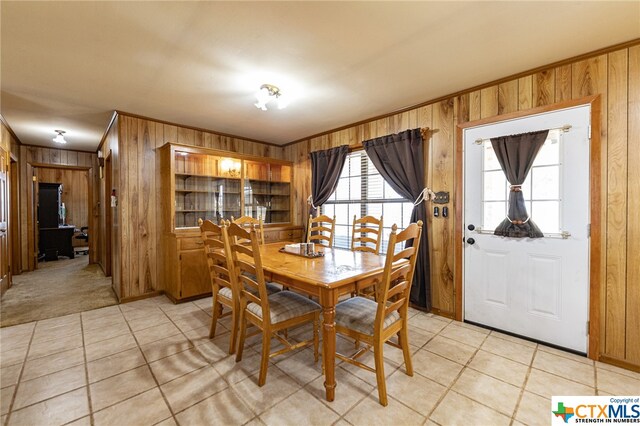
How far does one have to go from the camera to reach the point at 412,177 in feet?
10.1

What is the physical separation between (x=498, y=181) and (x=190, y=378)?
304 cm

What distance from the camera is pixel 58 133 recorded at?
4.18 m

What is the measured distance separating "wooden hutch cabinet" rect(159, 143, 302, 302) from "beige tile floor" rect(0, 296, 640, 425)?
0.93 metres

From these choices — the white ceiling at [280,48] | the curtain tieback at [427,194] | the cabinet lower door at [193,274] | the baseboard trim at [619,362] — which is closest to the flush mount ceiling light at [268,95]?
the white ceiling at [280,48]

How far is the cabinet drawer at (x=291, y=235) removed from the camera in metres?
4.35

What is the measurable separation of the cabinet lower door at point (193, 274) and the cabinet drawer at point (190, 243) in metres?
0.05

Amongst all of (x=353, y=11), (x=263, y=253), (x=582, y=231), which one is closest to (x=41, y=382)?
(x=263, y=253)

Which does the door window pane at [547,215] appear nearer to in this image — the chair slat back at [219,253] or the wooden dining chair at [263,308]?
the wooden dining chair at [263,308]

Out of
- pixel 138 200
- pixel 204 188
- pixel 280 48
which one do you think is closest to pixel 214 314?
pixel 138 200

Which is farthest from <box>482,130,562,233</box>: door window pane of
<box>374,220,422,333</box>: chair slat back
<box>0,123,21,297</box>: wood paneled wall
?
<box>0,123,21,297</box>: wood paneled wall

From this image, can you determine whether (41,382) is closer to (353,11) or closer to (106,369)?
(106,369)

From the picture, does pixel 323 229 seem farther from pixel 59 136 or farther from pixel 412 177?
pixel 59 136

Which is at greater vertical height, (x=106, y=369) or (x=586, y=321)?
(x=586, y=321)

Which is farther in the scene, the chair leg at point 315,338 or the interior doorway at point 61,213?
the interior doorway at point 61,213
